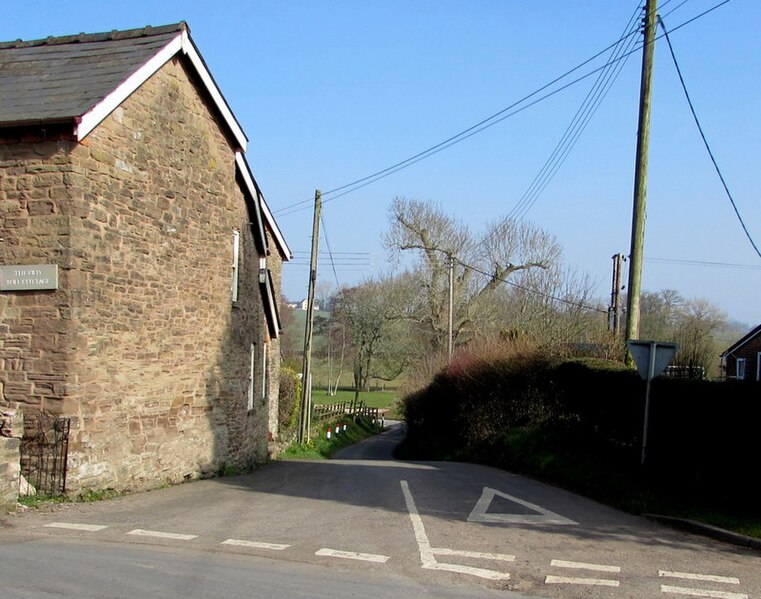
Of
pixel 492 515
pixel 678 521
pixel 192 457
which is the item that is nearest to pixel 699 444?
pixel 678 521

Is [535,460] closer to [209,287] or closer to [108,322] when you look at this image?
[209,287]

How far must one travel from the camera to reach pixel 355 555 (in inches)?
320

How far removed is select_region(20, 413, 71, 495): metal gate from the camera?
37.0 ft

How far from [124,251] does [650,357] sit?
9.10 m

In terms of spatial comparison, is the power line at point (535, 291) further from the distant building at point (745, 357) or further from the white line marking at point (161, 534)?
the white line marking at point (161, 534)

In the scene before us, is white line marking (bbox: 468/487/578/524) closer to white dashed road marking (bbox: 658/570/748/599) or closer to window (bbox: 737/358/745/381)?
white dashed road marking (bbox: 658/570/748/599)

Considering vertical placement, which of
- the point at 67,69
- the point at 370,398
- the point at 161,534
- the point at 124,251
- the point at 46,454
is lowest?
the point at 370,398

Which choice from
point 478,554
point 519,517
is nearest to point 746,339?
point 519,517

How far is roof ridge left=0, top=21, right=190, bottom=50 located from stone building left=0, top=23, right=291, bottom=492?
4 centimetres

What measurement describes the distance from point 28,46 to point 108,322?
6142mm

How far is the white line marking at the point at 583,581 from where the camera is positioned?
24.4 feet

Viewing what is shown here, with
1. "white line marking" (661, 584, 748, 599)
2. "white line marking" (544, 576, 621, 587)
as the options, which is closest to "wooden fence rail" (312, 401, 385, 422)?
"white line marking" (544, 576, 621, 587)

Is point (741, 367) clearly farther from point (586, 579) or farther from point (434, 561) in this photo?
point (434, 561)

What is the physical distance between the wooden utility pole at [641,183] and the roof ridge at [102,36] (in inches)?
358
